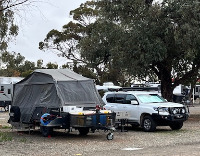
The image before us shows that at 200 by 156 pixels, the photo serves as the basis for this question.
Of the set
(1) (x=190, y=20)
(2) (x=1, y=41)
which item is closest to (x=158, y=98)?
(1) (x=190, y=20)

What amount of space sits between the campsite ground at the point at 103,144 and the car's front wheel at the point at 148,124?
0.88 ft

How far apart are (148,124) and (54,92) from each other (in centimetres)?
446

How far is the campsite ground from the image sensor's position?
12.6m

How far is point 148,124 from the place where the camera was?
18.5m

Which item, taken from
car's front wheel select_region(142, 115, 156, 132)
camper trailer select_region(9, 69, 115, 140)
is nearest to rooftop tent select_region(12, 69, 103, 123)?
camper trailer select_region(9, 69, 115, 140)

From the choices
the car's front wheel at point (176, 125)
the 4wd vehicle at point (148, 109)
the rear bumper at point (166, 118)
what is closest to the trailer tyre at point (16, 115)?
the 4wd vehicle at point (148, 109)

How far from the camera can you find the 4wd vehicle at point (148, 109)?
18156 mm

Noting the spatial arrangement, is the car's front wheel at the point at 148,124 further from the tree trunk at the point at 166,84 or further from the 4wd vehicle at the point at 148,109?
the tree trunk at the point at 166,84

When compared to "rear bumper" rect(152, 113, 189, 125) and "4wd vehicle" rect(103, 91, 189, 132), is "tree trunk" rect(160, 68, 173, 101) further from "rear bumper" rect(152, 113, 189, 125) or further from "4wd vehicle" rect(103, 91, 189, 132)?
"rear bumper" rect(152, 113, 189, 125)

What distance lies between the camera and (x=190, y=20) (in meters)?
22.9

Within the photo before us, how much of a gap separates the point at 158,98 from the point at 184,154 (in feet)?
26.8

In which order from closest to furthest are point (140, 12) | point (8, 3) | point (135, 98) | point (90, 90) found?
point (8, 3)
point (90, 90)
point (135, 98)
point (140, 12)

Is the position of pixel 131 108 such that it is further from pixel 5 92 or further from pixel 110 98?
pixel 5 92

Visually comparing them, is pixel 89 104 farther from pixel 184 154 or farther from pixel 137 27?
pixel 137 27
